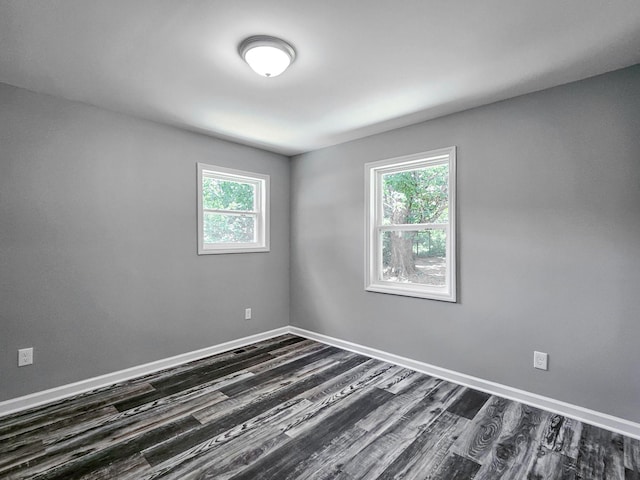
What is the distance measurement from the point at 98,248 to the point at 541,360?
381cm

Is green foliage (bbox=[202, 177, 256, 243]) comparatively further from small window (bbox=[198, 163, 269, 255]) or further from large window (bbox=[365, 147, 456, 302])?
large window (bbox=[365, 147, 456, 302])

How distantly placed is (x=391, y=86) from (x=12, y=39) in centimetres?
243

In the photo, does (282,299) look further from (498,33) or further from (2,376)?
(498,33)

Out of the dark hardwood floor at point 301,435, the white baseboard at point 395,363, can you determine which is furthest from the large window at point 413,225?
the dark hardwood floor at point 301,435

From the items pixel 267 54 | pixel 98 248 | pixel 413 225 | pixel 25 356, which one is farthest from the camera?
pixel 413 225

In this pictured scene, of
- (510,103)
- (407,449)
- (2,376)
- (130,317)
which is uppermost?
(510,103)

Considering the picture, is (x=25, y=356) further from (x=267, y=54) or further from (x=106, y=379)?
(x=267, y=54)

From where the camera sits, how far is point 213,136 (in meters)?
3.67

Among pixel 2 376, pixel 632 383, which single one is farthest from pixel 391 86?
pixel 2 376

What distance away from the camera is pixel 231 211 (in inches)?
154

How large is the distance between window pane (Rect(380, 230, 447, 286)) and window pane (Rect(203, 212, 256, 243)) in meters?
1.69

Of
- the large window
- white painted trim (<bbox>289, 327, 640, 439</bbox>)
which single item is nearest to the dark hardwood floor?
white painted trim (<bbox>289, 327, 640, 439</bbox>)

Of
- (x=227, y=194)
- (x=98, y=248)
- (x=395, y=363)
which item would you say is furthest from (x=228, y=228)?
(x=395, y=363)

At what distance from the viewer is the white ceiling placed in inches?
66.0
